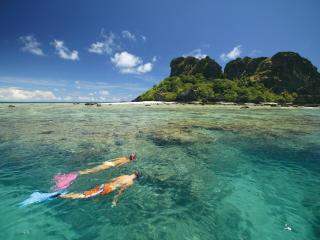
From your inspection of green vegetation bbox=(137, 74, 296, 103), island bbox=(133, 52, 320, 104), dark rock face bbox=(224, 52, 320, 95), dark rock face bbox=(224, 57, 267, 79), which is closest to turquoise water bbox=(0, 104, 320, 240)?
island bbox=(133, 52, 320, 104)

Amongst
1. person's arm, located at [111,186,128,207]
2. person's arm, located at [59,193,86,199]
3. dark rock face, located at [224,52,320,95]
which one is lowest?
person's arm, located at [111,186,128,207]

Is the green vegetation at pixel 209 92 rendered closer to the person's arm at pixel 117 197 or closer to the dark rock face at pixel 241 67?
the dark rock face at pixel 241 67

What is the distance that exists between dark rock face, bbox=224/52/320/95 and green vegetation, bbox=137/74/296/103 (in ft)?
19.2

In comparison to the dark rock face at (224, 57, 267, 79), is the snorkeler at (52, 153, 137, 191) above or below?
below

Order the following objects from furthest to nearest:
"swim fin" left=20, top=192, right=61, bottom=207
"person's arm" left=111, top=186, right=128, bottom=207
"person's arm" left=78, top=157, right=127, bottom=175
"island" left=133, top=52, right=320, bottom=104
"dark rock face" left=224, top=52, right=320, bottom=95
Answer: "dark rock face" left=224, top=52, right=320, bottom=95 → "island" left=133, top=52, right=320, bottom=104 → "person's arm" left=78, top=157, right=127, bottom=175 → "swim fin" left=20, top=192, right=61, bottom=207 → "person's arm" left=111, top=186, right=128, bottom=207

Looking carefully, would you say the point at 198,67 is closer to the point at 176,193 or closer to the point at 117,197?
the point at 176,193

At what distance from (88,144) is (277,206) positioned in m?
14.5

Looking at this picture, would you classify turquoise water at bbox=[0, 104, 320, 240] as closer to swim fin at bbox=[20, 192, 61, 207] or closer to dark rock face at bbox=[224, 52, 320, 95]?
swim fin at bbox=[20, 192, 61, 207]

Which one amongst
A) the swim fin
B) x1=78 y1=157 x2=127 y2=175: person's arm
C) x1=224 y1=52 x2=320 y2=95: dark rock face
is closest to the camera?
the swim fin

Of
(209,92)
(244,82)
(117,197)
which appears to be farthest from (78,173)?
(244,82)

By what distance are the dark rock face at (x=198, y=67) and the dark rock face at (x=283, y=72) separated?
1840cm

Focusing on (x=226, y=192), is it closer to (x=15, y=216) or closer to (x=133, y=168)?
(x=133, y=168)

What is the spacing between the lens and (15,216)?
8.41 metres

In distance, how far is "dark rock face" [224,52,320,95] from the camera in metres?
131
